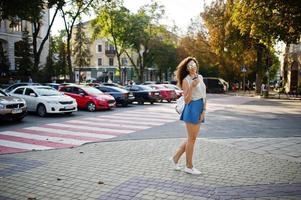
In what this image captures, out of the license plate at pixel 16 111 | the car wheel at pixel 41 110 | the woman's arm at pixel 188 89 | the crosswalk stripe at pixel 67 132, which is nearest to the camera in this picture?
the woman's arm at pixel 188 89

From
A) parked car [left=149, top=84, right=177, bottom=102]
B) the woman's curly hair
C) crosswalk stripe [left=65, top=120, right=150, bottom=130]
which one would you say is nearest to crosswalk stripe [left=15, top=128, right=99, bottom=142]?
crosswalk stripe [left=65, top=120, right=150, bottom=130]

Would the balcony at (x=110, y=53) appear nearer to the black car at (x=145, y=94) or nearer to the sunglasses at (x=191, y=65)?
the black car at (x=145, y=94)

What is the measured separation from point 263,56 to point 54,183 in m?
39.0

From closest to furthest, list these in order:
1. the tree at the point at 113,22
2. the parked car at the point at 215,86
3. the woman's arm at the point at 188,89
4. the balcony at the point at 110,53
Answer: the woman's arm at the point at 188,89 → the tree at the point at 113,22 → the parked car at the point at 215,86 → the balcony at the point at 110,53

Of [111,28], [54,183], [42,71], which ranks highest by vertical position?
[111,28]

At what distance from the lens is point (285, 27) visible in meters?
24.8

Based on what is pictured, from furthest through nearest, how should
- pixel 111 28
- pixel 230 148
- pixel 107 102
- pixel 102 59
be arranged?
pixel 102 59, pixel 111 28, pixel 107 102, pixel 230 148

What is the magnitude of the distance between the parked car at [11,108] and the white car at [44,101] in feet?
7.18

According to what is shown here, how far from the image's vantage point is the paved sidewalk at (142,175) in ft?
17.6

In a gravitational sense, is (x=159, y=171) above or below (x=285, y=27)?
below

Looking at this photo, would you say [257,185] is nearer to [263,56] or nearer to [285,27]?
[285,27]

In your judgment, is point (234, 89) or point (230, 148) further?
point (234, 89)


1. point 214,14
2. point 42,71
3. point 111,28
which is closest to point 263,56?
point 214,14

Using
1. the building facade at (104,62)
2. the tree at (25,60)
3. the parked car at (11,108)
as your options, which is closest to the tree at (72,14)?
the tree at (25,60)
